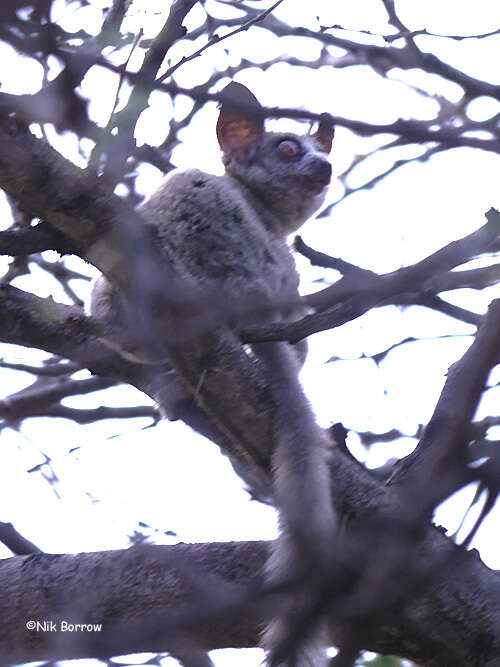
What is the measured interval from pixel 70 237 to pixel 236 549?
1.62 m

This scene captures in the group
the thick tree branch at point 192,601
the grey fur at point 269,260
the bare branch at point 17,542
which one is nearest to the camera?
the grey fur at point 269,260

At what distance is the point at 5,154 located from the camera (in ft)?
11.2

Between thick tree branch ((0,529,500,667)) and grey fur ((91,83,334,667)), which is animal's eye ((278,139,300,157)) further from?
thick tree branch ((0,529,500,667))

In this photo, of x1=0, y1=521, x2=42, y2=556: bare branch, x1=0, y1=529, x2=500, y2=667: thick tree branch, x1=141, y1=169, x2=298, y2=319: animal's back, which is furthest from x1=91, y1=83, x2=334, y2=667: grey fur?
x1=0, y1=521, x2=42, y2=556: bare branch

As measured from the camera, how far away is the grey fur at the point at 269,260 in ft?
12.0

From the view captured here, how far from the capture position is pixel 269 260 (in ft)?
18.3

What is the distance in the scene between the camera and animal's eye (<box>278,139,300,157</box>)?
685cm

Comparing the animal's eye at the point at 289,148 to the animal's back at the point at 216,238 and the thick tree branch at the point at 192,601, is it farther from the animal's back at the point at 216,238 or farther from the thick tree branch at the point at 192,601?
the thick tree branch at the point at 192,601

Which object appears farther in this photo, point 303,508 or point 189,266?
point 189,266

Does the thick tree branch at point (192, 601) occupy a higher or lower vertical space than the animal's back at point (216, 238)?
lower

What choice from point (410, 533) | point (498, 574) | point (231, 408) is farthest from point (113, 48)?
point (410, 533)

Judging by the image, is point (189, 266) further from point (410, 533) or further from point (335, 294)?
point (410, 533)

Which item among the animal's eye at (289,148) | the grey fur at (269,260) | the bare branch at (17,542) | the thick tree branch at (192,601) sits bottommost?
the thick tree branch at (192,601)

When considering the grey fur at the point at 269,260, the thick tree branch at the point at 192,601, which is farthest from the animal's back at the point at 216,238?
the thick tree branch at the point at 192,601
